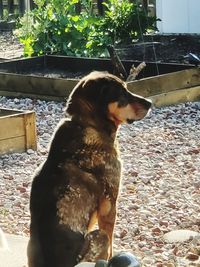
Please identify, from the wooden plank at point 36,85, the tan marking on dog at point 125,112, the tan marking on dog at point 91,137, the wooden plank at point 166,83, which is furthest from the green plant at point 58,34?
the tan marking on dog at point 91,137

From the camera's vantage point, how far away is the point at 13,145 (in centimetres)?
855

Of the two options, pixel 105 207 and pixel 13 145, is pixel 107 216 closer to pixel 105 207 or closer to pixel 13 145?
pixel 105 207

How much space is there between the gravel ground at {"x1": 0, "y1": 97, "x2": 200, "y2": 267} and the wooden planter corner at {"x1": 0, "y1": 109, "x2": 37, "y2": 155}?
112mm

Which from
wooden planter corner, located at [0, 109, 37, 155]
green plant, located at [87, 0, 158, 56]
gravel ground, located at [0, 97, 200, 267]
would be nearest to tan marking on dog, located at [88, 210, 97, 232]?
gravel ground, located at [0, 97, 200, 267]

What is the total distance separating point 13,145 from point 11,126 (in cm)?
23

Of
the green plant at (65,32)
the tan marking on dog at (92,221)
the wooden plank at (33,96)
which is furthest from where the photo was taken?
the green plant at (65,32)

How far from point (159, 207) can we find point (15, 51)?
501 inches

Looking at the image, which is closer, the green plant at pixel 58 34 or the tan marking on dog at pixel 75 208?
the tan marking on dog at pixel 75 208

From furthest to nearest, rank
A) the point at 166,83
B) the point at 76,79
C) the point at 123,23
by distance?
1. the point at 123,23
2. the point at 76,79
3. the point at 166,83

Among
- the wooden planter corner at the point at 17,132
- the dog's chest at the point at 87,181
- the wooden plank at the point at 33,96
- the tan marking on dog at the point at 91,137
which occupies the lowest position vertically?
the wooden plank at the point at 33,96

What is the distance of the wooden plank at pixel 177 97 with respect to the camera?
1073cm

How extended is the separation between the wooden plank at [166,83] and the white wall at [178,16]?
6841mm

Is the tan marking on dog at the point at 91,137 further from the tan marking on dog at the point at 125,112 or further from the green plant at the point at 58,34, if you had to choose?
the green plant at the point at 58,34

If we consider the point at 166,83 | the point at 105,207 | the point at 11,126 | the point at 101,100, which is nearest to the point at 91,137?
the point at 101,100
